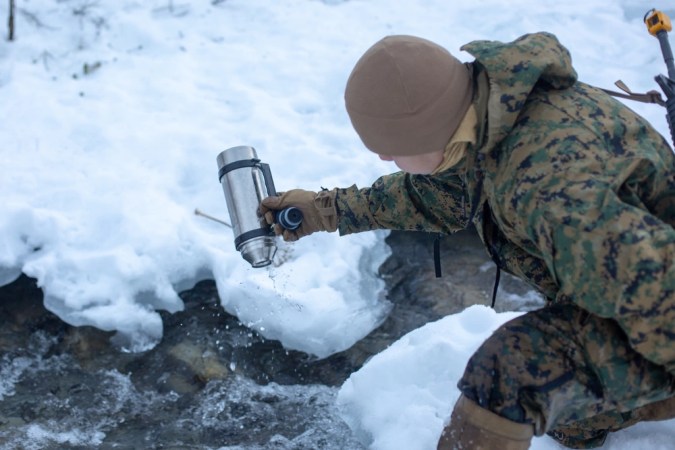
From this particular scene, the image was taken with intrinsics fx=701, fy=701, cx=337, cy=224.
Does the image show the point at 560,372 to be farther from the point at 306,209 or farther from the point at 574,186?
the point at 306,209

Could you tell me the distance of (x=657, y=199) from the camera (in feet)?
6.64

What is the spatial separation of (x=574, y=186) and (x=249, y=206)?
4.78ft

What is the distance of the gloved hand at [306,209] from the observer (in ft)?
9.53

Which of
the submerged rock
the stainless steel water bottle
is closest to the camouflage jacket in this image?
the stainless steel water bottle

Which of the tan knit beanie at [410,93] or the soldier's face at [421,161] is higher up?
the tan knit beanie at [410,93]

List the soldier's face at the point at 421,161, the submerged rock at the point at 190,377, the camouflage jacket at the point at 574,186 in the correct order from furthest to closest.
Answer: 1. the submerged rock at the point at 190,377
2. the soldier's face at the point at 421,161
3. the camouflage jacket at the point at 574,186

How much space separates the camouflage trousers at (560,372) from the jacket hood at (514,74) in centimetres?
58

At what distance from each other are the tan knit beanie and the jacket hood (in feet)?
0.32

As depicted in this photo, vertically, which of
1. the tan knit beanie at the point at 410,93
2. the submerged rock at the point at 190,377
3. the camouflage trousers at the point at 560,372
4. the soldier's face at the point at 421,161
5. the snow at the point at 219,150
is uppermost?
the tan knit beanie at the point at 410,93

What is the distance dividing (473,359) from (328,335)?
5.68ft

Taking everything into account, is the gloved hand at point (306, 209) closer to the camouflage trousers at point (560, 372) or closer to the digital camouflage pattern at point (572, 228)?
the digital camouflage pattern at point (572, 228)

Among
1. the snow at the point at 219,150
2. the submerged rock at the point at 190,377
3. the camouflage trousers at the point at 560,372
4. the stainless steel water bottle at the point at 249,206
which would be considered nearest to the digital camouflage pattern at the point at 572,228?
the camouflage trousers at the point at 560,372

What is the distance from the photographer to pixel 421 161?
2203mm

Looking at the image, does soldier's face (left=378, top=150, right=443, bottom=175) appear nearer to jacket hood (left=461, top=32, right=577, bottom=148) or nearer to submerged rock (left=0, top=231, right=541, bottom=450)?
jacket hood (left=461, top=32, right=577, bottom=148)
